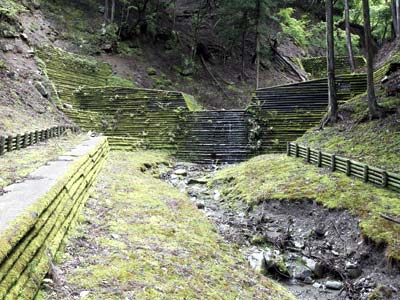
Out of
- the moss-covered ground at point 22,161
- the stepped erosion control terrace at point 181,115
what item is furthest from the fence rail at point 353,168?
the moss-covered ground at point 22,161

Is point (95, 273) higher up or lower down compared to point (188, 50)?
lower down

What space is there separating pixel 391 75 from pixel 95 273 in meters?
18.8

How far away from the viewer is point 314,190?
38.2ft

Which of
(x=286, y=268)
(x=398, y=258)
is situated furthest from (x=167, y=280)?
(x=398, y=258)

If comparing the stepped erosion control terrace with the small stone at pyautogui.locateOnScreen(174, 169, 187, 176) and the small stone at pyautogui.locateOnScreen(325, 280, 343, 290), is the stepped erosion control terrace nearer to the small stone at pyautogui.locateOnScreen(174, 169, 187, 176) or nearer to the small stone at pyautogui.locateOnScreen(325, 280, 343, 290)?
the small stone at pyautogui.locateOnScreen(174, 169, 187, 176)

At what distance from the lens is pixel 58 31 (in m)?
31.4

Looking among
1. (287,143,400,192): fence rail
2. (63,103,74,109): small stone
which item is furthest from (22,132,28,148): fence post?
(63,103,74,109): small stone

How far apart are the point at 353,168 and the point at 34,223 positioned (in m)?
10.0

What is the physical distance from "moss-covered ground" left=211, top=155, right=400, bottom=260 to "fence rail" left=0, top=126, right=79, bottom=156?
6.90 meters

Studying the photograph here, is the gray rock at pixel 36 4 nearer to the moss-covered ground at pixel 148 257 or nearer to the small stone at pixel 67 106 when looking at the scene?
the small stone at pixel 67 106

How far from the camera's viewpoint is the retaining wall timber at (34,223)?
3808mm

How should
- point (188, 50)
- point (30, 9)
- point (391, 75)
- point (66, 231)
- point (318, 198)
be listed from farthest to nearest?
point (188, 50) → point (30, 9) → point (391, 75) → point (318, 198) → point (66, 231)

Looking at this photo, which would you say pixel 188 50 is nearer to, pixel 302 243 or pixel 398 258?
pixel 302 243

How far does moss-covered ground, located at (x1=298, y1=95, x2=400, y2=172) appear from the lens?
1284 cm
